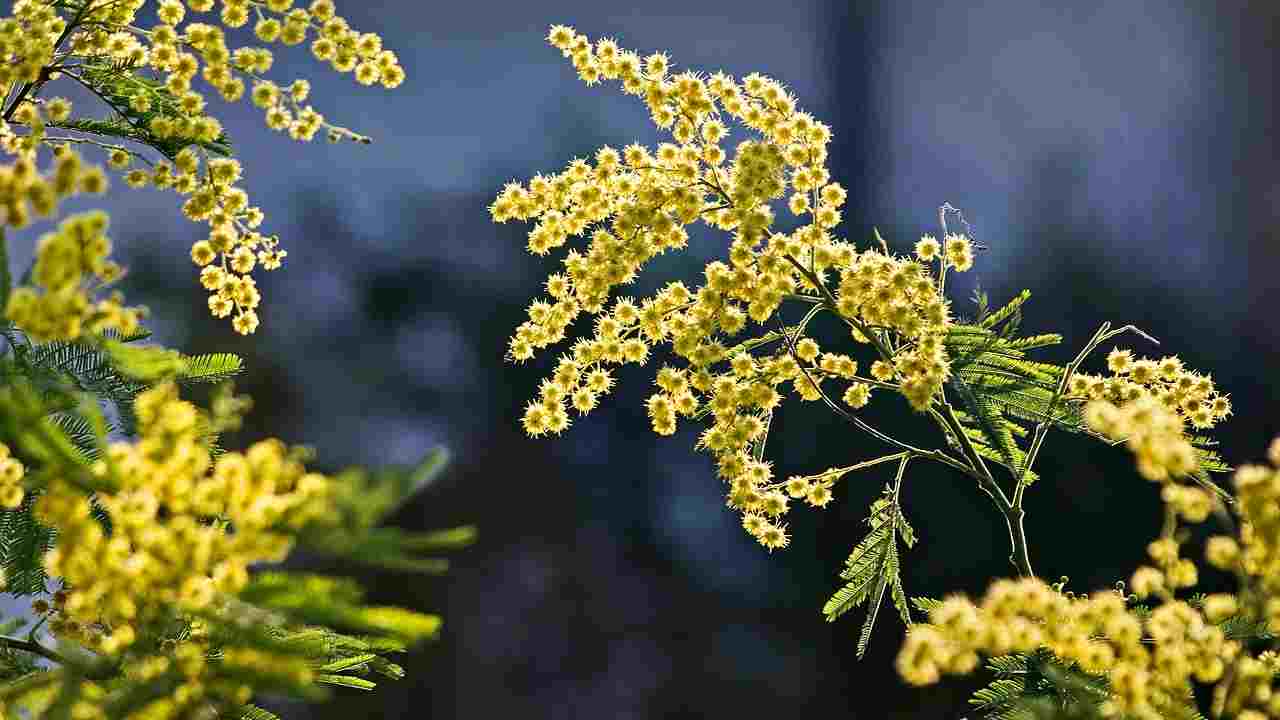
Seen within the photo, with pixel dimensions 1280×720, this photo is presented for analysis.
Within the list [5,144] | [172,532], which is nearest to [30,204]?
[172,532]

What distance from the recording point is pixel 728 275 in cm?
137

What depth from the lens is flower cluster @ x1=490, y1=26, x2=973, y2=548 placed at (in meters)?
1.35

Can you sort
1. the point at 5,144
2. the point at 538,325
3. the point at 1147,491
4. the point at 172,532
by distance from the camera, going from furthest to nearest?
the point at 1147,491
the point at 538,325
the point at 5,144
the point at 172,532

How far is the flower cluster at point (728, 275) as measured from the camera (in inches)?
53.2

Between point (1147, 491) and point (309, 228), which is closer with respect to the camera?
point (1147, 491)

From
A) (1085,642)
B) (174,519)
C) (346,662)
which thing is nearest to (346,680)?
(346,662)

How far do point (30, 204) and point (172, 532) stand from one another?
10.4 inches

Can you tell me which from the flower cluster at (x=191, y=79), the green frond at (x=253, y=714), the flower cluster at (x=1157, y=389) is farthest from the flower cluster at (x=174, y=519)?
the flower cluster at (x=1157, y=389)

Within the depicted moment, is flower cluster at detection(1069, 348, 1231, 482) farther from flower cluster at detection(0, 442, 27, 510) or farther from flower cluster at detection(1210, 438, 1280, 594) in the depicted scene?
flower cluster at detection(0, 442, 27, 510)

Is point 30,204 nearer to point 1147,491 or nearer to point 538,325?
point 538,325

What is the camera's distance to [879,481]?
3.66 m

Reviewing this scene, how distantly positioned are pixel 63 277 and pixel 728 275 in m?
0.80

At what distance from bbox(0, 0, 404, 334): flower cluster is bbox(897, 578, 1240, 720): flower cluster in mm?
909

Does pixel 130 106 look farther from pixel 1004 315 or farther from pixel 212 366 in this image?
pixel 1004 315
